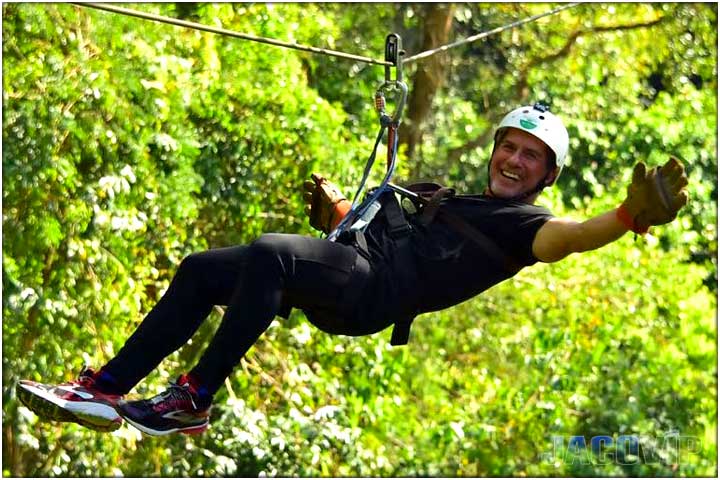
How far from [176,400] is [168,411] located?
0.12 feet

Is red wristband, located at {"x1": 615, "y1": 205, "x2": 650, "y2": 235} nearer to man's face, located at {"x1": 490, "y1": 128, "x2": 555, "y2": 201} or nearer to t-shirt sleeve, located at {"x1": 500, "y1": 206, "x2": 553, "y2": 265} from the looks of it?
t-shirt sleeve, located at {"x1": 500, "y1": 206, "x2": 553, "y2": 265}

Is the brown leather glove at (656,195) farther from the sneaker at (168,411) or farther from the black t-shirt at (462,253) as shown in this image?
the sneaker at (168,411)

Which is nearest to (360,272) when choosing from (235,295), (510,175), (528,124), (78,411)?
(235,295)

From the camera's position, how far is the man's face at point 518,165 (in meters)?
4.67

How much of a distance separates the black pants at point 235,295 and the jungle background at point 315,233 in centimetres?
362

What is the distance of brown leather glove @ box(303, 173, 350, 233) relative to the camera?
4973 millimetres

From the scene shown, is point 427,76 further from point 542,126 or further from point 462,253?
point 462,253

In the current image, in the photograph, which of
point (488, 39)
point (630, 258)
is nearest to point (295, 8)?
point (630, 258)

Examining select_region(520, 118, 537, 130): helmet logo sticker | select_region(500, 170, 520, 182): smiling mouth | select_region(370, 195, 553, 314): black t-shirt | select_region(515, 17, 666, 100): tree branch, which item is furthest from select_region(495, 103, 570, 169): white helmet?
select_region(515, 17, 666, 100): tree branch

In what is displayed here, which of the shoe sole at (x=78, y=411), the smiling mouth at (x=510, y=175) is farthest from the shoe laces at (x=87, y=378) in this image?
the smiling mouth at (x=510, y=175)

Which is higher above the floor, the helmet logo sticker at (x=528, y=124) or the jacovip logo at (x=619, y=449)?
the helmet logo sticker at (x=528, y=124)

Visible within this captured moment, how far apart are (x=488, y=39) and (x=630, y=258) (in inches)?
127

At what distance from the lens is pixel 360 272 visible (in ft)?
14.4

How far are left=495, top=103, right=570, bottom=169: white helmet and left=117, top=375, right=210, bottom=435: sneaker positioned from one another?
1.21 meters
